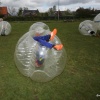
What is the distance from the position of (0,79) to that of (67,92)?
7.61ft

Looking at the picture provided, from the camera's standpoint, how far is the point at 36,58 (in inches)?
233

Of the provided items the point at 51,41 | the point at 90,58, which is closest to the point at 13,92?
the point at 51,41

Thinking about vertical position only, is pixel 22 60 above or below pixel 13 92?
above

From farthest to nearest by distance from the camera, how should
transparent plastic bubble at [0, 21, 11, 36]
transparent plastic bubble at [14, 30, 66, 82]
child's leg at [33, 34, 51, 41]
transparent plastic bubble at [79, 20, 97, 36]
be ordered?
transparent plastic bubble at [0, 21, 11, 36] → transparent plastic bubble at [79, 20, 97, 36] → child's leg at [33, 34, 51, 41] → transparent plastic bubble at [14, 30, 66, 82]

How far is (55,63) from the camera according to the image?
5.91m

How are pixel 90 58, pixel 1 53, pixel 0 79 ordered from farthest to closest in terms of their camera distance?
pixel 1 53
pixel 90 58
pixel 0 79

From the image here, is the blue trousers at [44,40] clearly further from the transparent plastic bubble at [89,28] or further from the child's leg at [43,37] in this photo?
the transparent plastic bubble at [89,28]

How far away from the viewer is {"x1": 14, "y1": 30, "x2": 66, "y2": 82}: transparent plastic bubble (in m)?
5.82

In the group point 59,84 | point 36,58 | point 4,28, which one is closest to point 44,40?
point 36,58

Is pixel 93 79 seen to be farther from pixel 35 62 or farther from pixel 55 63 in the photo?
pixel 35 62

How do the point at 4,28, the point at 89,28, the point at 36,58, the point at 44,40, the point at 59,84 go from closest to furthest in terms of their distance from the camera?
1. the point at 36,58
2. the point at 44,40
3. the point at 59,84
4. the point at 89,28
5. the point at 4,28

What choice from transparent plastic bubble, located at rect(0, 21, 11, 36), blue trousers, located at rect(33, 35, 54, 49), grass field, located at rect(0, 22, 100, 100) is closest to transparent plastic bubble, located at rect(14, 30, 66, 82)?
blue trousers, located at rect(33, 35, 54, 49)

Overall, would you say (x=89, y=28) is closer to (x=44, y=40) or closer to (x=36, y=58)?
(x=44, y=40)

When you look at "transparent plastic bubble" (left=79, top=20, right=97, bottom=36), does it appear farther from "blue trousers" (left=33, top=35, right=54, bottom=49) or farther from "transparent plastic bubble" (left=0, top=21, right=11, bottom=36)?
"blue trousers" (left=33, top=35, right=54, bottom=49)
